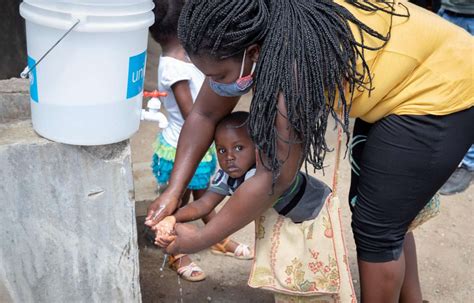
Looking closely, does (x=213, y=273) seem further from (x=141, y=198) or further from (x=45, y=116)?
(x=45, y=116)

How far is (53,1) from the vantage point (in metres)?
1.78

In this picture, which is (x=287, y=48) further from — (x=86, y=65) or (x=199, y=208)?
(x=199, y=208)

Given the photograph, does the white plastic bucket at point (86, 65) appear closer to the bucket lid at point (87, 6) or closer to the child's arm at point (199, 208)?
the bucket lid at point (87, 6)

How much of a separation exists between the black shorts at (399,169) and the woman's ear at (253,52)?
515mm

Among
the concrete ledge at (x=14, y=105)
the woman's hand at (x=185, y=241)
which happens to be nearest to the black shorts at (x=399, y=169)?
the woman's hand at (x=185, y=241)

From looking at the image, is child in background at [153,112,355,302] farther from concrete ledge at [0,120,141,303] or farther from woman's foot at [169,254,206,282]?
woman's foot at [169,254,206,282]

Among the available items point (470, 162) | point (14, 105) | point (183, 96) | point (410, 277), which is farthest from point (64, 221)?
point (470, 162)

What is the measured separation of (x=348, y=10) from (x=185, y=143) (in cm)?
75

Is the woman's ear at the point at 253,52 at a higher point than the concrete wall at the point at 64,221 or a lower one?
higher

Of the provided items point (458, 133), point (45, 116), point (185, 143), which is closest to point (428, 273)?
point (458, 133)

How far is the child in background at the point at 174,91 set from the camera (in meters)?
2.93

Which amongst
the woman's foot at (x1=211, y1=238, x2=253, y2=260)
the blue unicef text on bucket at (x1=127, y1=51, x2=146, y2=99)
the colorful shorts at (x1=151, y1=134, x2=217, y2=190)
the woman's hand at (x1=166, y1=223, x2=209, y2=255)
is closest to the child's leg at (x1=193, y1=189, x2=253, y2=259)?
the woman's foot at (x1=211, y1=238, x2=253, y2=260)

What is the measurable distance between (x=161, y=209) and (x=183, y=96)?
0.85 m

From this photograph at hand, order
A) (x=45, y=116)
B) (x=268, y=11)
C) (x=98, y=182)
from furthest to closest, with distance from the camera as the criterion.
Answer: (x=98, y=182) → (x=45, y=116) → (x=268, y=11)
